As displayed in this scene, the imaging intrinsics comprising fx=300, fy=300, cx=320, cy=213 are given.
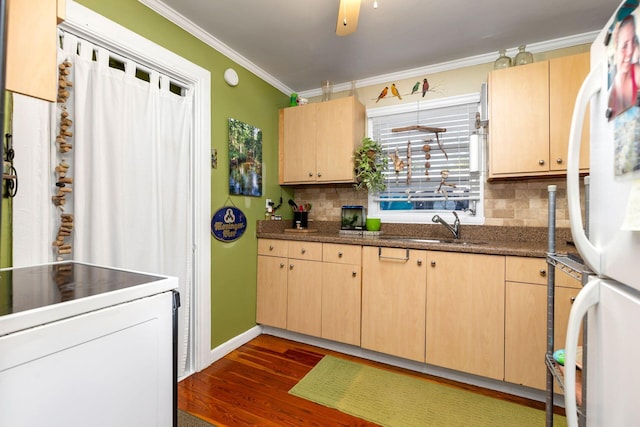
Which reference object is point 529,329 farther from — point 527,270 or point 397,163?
point 397,163

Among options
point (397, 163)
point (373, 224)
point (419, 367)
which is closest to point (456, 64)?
point (397, 163)

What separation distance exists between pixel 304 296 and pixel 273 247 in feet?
1.70

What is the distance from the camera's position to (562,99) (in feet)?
6.56

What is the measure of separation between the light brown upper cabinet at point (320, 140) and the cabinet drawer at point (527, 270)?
1.41m

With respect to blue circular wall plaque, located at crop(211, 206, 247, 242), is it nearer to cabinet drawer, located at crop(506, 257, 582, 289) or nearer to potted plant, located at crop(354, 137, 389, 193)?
potted plant, located at crop(354, 137, 389, 193)

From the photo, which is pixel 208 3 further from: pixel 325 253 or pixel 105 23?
pixel 325 253

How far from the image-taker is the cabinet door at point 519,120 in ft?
6.73

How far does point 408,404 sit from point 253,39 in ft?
9.04

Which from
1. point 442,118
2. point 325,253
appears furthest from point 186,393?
point 442,118

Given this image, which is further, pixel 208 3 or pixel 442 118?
pixel 442 118

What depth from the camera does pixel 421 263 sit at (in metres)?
2.12

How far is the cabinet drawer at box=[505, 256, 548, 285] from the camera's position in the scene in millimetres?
1783

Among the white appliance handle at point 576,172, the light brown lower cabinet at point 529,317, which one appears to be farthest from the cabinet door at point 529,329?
the white appliance handle at point 576,172

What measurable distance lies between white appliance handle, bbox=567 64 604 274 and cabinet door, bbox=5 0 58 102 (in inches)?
55.3
